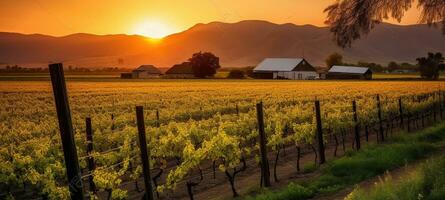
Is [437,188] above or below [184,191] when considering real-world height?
above

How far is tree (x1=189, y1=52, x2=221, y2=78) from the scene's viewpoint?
333 ft

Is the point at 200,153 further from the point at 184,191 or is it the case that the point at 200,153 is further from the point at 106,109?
the point at 106,109

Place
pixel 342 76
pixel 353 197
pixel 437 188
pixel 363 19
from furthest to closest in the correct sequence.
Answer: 1. pixel 342 76
2. pixel 363 19
3. pixel 437 188
4. pixel 353 197

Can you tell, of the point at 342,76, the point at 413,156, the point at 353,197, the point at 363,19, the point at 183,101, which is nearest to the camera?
the point at 353,197

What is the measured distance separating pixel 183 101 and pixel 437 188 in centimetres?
3078

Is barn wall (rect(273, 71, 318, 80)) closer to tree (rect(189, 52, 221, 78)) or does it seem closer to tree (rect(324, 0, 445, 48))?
tree (rect(189, 52, 221, 78))

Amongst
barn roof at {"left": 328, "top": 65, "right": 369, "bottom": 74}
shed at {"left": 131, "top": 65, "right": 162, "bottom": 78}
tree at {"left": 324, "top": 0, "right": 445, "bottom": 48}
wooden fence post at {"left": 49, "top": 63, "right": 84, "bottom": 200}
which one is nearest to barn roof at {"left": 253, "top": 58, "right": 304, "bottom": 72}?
barn roof at {"left": 328, "top": 65, "right": 369, "bottom": 74}

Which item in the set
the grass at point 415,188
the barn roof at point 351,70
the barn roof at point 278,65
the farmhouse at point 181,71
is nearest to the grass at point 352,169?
the grass at point 415,188

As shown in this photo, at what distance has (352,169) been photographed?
13688 mm

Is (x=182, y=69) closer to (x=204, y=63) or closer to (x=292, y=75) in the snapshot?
(x=204, y=63)

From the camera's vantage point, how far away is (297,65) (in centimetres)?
10981

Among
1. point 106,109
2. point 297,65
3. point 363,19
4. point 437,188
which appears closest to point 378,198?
point 437,188

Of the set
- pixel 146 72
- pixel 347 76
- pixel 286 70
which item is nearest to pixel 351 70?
pixel 347 76

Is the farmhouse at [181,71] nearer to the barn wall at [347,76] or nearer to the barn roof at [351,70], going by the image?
the barn wall at [347,76]
